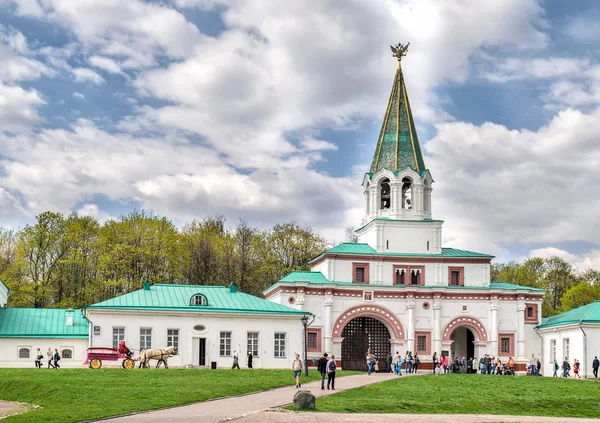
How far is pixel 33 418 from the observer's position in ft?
72.8

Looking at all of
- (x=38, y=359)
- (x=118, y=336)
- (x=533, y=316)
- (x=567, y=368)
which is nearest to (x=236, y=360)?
(x=118, y=336)

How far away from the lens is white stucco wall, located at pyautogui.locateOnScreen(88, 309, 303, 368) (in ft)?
155

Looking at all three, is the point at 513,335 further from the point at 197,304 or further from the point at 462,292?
the point at 197,304

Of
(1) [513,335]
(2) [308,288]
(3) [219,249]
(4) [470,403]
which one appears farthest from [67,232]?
(4) [470,403]

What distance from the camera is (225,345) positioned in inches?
1912

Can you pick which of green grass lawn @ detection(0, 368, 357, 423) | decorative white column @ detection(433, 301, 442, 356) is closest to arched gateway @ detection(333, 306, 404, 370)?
decorative white column @ detection(433, 301, 442, 356)

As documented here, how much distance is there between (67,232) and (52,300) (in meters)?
5.76

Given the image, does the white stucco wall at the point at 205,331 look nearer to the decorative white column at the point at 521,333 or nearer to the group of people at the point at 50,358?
the group of people at the point at 50,358

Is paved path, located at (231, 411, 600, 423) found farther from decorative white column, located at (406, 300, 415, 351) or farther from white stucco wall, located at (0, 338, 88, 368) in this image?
decorative white column, located at (406, 300, 415, 351)

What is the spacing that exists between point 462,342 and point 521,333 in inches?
191

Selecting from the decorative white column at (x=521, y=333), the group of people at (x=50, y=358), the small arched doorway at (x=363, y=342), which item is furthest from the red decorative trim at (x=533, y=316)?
the group of people at (x=50, y=358)

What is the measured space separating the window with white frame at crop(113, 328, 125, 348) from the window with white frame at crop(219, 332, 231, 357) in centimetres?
540

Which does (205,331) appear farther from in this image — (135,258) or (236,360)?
(135,258)

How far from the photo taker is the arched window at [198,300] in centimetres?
4897
